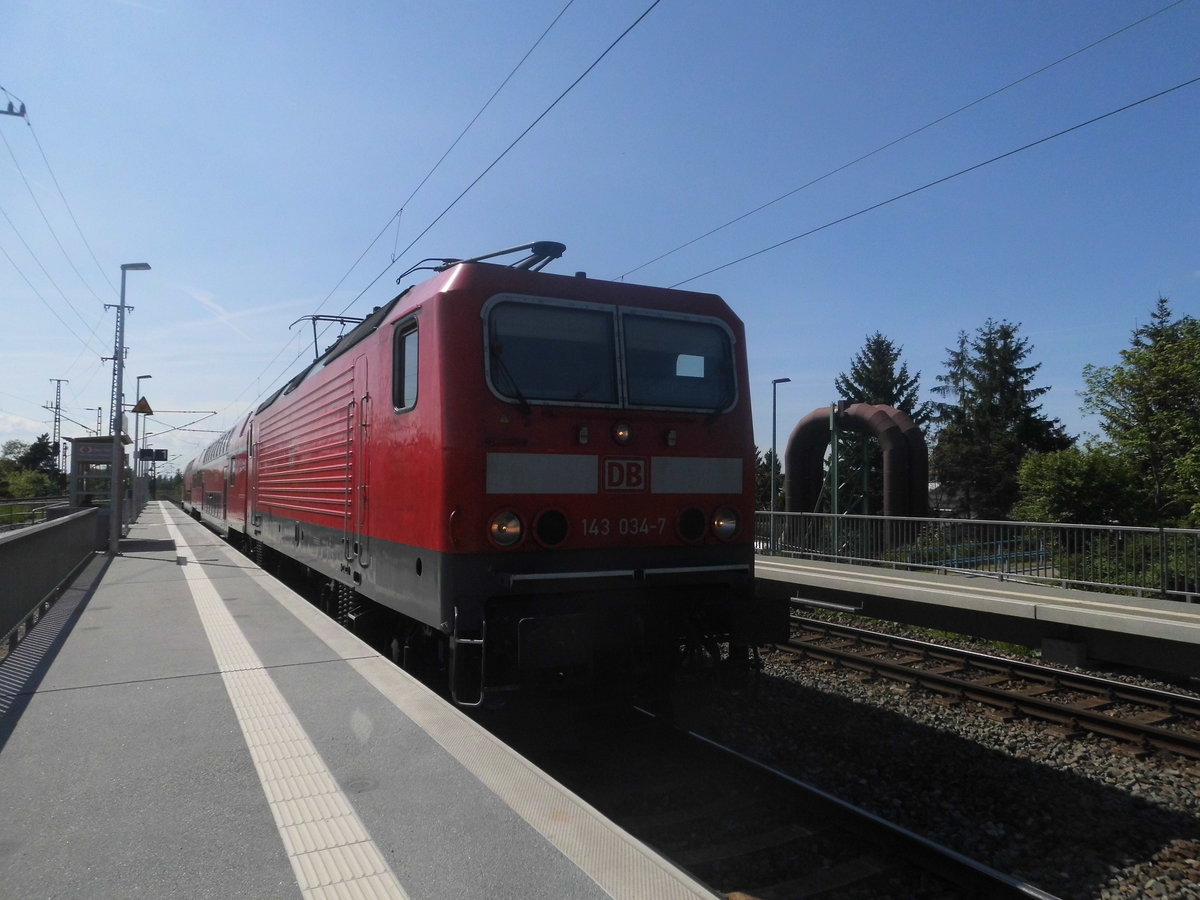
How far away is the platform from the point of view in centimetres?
298

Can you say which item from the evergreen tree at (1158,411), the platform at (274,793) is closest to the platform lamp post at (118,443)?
the platform at (274,793)

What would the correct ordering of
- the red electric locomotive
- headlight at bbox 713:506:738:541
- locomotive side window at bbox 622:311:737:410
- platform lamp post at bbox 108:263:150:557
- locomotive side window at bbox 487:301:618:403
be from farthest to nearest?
platform lamp post at bbox 108:263:150:557 < headlight at bbox 713:506:738:541 < locomotive side window at bbox 622:311:737:410 < locomotive side window at bbox 487:301:618:403 < the red electric locomotive

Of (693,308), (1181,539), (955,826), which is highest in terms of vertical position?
(693,308)

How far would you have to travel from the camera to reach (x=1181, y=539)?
10.3 meters

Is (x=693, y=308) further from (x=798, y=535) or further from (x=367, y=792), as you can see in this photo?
(x=798, y=535)

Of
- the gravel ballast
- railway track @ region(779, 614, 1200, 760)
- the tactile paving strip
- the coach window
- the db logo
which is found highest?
the coach window

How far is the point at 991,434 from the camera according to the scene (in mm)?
48500

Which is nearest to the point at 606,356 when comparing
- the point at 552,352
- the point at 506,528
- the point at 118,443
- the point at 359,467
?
the point at 552,352

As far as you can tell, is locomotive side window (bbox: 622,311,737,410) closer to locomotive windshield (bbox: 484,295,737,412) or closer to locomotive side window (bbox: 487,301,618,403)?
locomotive windshield (bbox: 484,295,737,412)

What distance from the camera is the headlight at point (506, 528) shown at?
16.9 ft

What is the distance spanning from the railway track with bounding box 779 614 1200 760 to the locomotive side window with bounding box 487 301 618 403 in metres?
4.76

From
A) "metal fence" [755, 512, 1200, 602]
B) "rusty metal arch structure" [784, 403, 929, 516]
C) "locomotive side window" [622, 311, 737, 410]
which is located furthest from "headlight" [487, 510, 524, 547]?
"rusty metal arch structure" [784, 403, 929, 516]

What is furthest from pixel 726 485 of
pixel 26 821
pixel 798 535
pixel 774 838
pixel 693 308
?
pixel 798 535

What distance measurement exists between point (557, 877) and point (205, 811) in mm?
1627
